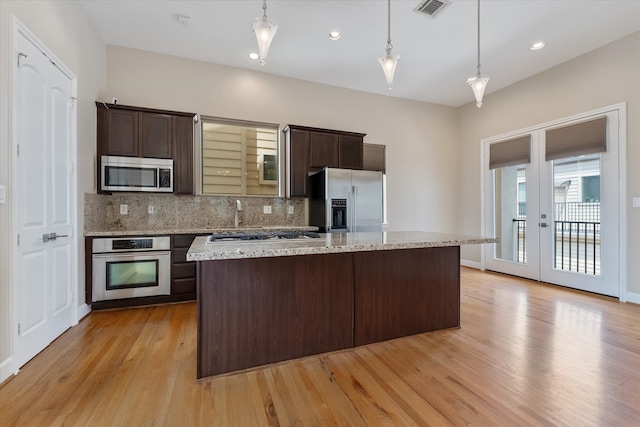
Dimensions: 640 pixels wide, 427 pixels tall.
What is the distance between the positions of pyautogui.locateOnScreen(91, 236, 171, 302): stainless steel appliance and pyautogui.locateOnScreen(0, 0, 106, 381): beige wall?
0.52 ft

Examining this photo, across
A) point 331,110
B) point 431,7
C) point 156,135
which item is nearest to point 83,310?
point 156,135

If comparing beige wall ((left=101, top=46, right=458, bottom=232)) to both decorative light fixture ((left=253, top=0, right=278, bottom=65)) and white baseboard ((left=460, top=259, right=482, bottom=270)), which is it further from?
decorative light fixture ((left=253, top=0, right=278, bottom=65))

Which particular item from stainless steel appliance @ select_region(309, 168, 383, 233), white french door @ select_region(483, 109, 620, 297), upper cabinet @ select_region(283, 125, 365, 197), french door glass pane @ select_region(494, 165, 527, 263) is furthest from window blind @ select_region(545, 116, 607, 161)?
upper cabinet @ select_region(283, 125, 365, 197)

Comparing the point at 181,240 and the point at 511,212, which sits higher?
the point at 511,212

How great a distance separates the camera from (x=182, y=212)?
12.6 ft

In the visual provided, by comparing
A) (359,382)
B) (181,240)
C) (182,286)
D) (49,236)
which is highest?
(49,236)

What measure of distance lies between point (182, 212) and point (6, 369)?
7.48ft

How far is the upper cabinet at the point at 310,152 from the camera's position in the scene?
4.08m

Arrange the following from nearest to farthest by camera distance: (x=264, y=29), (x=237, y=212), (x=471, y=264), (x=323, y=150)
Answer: (x=264, y=29)
(x=237, y=212)
(x=323, y=150)
(x=471, y=264)

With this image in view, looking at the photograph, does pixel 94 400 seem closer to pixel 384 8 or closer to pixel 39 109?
pixel 39 109

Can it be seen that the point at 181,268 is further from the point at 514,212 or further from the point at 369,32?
the point at 514,212

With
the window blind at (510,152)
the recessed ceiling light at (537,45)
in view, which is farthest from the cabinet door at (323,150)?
the window blind at (510,152)

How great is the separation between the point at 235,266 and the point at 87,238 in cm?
216

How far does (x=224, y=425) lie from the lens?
1.42 meters
